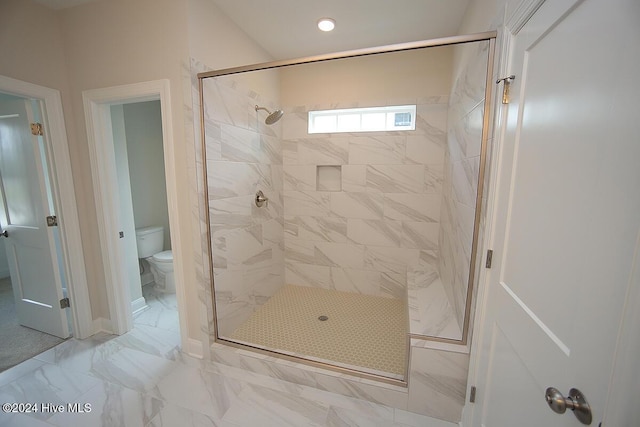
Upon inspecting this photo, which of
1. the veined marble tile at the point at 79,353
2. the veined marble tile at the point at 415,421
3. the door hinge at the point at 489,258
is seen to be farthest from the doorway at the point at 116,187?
the door hinge at the point at 489,258

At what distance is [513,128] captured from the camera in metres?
1.00

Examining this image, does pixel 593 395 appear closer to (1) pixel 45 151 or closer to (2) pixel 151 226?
(1) pixel 45 151

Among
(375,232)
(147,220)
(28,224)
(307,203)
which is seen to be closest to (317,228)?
(307,203)

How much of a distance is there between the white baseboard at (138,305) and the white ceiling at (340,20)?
2469 millimetres

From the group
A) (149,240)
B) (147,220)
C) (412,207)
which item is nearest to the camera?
(412,207)

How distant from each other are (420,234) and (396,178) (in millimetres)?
621

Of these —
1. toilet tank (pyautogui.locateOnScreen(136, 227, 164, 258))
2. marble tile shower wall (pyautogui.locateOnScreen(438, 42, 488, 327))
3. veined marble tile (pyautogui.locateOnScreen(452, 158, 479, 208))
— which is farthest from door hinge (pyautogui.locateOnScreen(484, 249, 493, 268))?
toilet tank (pyautogui.locateOnScreen(136, 227, 164, 258))

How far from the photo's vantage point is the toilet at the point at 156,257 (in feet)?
9.21

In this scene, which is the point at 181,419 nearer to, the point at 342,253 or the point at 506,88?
the point at 342,253

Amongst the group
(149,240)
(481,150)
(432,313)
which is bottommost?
(432,313)

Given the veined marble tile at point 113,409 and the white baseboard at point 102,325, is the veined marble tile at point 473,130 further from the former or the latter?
the white baseboard at point 102,325

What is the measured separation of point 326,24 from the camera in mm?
1983

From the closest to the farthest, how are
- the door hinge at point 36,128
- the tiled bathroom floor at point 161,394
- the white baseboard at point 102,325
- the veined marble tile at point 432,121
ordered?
the tiled bathroom floor at point 161,394, the door hinge at point 36,128, the white baseboard at point 102,325, the veined marble tile at point 432,121

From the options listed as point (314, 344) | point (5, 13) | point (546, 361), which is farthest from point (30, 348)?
point (546, 361)
